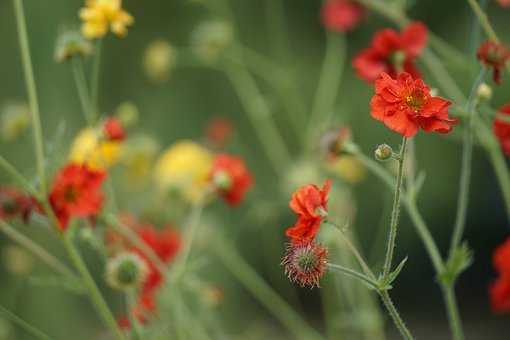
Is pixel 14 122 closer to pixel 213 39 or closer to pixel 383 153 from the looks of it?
pixel 213 39

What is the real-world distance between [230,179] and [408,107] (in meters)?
0.71

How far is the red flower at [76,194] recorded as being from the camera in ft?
4.20

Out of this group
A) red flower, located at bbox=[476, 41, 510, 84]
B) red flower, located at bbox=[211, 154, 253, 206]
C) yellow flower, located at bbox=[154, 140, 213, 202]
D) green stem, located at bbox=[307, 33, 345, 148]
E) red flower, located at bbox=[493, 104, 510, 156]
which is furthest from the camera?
green stem, located at bbox=[307, 33, 345, 148]

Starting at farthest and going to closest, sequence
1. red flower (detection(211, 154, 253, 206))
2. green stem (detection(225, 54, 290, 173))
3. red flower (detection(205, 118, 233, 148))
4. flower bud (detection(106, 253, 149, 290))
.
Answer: red flower (detection(205, 118, 233, 148)) → green stem (detection(225, 54, 290, 173)) → red flower (detection(211, 154, 253, 206)) → flower bud (detection(106, 253, 149, 290))

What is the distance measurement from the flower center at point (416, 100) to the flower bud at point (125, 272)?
61 cm

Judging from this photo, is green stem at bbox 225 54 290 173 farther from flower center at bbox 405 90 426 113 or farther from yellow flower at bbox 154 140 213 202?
flower center at bbox 405 90 426 113

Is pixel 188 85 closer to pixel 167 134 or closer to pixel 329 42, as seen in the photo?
pixel 167 134

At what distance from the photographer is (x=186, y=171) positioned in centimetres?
188

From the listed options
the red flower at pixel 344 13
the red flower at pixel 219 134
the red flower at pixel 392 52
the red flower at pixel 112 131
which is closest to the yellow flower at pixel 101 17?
the red flower at pixel 112 131

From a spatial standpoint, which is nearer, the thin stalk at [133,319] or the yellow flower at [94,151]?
the thin stalk at [133,319]

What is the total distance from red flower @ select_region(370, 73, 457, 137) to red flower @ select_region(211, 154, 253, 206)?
673 mm

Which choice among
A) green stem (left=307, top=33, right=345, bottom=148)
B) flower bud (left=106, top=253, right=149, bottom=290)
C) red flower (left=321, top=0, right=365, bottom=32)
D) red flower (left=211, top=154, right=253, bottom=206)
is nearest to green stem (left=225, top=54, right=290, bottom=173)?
green stem (left=307, top=33, right=345, bottom=148)

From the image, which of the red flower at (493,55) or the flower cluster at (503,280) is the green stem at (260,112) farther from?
the red flower at (493,55)

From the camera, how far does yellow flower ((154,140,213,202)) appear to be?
1.80 metres
